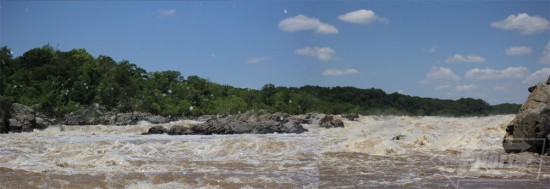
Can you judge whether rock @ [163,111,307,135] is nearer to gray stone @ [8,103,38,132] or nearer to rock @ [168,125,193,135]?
rock @ [168,125,193,135]

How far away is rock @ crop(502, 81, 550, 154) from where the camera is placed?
1316 cm

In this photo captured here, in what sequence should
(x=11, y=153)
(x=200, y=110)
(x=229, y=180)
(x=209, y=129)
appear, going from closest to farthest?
1. (x=229, y=180)
2. (x=11, y=153)
3. (x=209, y=129)
4. (x=200, y=110)

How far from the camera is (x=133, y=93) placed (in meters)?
42.2

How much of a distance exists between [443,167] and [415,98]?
49.7m

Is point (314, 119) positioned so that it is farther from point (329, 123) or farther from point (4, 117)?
point (4, 117)

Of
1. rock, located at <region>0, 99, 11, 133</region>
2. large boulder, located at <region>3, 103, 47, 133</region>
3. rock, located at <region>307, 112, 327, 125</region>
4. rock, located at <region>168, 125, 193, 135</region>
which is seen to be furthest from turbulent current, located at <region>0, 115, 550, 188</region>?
rock, located at <region>307, 112, 327, 125</region>

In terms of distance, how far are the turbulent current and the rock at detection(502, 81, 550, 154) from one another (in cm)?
52

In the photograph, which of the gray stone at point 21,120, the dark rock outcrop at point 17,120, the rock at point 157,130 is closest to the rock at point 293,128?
the rock at point 157,130

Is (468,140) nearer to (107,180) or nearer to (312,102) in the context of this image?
(107,180)

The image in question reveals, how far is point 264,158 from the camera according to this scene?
12984 mm

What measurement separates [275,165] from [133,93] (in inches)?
1274

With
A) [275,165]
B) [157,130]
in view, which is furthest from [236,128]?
[275,165]

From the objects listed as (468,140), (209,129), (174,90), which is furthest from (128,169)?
(174,90)

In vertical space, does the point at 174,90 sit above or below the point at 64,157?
above
